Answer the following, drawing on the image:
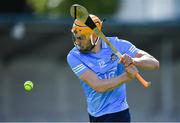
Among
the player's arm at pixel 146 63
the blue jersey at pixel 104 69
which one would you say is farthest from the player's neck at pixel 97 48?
the player's arm at pixel 146 63

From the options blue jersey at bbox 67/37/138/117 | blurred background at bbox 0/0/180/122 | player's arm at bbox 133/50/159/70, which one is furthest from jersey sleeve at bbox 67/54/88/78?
blurred background at bbox 0/0/180/122

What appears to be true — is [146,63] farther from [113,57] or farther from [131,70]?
[113,57]

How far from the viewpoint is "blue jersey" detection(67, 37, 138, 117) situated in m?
8.23

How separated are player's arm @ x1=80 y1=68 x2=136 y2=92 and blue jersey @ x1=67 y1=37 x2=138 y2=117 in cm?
8

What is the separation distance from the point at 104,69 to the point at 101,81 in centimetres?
23

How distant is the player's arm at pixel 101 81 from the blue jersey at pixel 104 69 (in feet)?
0.26

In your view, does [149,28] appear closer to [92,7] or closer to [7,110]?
[92,7]

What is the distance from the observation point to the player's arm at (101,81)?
25.8 ft

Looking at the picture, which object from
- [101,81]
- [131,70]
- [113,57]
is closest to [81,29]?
[113,57]

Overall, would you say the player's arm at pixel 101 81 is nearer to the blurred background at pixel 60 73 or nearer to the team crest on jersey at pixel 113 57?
the team crest on jersey at pixel 113 57

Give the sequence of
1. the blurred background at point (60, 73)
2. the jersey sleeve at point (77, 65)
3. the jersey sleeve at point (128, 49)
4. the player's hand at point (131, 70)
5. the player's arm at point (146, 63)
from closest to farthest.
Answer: the player's hand at point (131, 70), the player's arm at point (146, 63), the jersey sleeve at point (77, 65), the jersey sleeve at point (128, 49), the blurred background at point (60, 73)

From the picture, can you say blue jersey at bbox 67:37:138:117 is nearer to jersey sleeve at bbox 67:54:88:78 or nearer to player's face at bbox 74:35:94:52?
jersey sleeve at bbox 67:54:88:78

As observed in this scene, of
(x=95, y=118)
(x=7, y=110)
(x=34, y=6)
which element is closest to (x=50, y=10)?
(x=34, y=6)

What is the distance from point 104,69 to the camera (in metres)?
8.23
